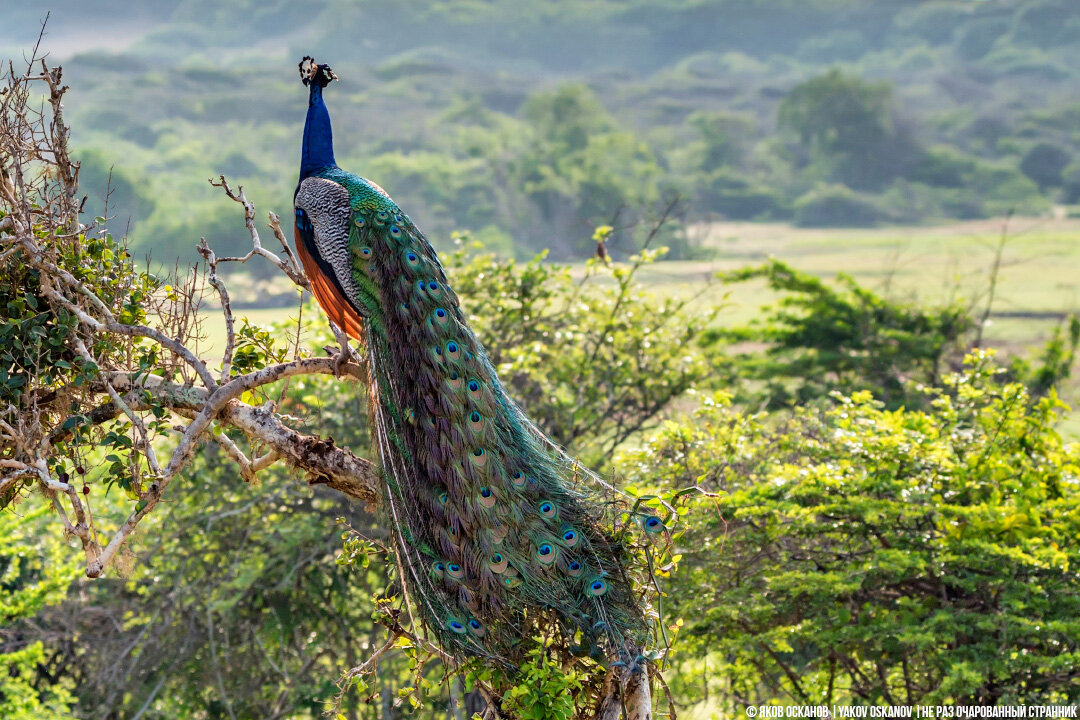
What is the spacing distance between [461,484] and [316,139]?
9.79 feet

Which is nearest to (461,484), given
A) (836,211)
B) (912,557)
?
(912,557)

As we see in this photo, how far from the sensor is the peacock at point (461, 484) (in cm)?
492

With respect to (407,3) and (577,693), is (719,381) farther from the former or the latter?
(407,3)

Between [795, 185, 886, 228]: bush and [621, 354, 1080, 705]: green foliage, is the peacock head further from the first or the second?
[795, 185, 886, 228]: bush

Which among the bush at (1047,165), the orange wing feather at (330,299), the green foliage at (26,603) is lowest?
the green foliage at (26,603)

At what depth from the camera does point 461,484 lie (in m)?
5.15

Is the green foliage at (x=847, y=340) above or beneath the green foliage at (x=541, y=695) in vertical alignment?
above

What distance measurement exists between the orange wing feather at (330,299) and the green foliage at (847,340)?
1101 cm

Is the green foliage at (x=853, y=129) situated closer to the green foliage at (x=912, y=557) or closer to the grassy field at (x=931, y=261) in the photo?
the grassy field at (x=931, y=261)

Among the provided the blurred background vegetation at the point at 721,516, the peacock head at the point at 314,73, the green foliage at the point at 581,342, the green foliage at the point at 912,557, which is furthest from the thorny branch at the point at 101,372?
the green foliage at the point at 581,342

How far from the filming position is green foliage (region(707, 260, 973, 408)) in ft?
55.9

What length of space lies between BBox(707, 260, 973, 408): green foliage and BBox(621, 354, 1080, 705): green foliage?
27.2ft

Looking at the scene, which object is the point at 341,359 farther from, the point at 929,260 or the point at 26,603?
the point at 929,260

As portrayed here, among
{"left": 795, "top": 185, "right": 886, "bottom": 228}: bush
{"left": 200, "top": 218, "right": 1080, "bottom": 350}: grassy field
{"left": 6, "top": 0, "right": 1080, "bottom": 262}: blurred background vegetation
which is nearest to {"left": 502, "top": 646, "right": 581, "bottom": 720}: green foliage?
{"left": 200, "top": 218, "right": 1080, "bottom": 350}: grassy field
